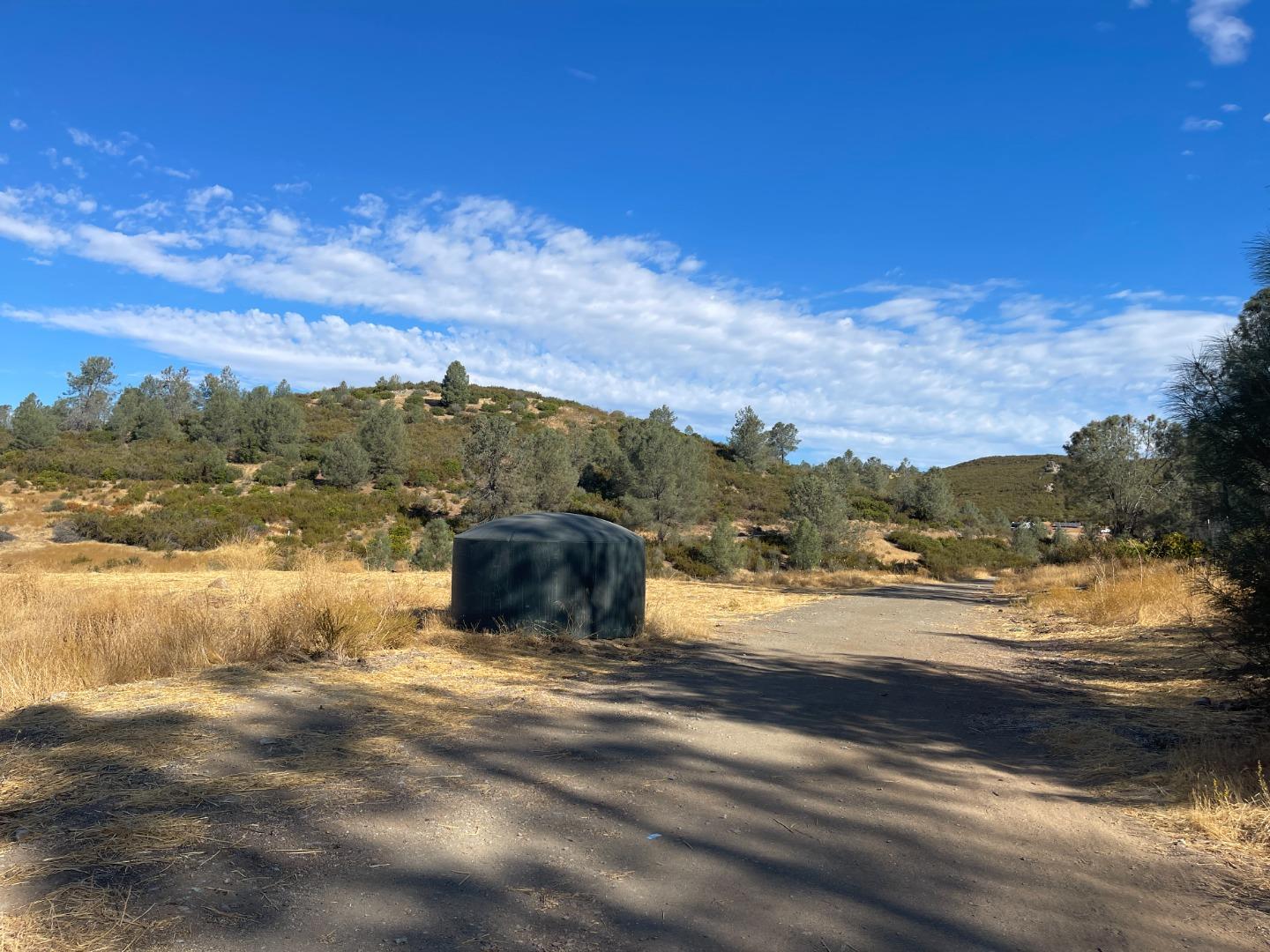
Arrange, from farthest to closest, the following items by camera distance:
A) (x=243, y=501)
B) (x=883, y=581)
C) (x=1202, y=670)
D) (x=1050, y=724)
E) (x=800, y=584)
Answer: (x=243, y=501) → (x=883, y=581) → (x=800, y=584) → (x=1202, y=670) → (x=1050, y=724)

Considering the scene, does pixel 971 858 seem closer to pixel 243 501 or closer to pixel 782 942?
pixel 782 942

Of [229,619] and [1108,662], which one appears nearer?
[229,619]

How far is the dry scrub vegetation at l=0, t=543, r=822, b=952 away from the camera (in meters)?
3.29

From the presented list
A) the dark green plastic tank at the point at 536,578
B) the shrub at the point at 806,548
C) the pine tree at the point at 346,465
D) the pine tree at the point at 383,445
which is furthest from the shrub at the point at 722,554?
the dark green plastic tank at the point at 536,578

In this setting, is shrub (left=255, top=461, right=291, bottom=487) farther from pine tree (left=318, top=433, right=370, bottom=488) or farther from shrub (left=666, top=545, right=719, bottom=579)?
shrub (left=666, top=545, right=719, bottom=579)

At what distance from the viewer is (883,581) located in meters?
28.5

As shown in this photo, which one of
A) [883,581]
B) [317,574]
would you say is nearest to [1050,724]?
[317,574]

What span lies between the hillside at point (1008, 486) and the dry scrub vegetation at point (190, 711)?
2404 inches

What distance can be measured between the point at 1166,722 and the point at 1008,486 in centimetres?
8440

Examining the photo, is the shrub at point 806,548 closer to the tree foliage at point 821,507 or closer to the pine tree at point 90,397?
the tree foliage at point 821,507

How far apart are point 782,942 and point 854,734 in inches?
129

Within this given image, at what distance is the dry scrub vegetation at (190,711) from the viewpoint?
10.8 feet

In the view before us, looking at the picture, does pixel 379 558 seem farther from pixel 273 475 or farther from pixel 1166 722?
pixel 1166 722

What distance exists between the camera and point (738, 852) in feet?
12.1
